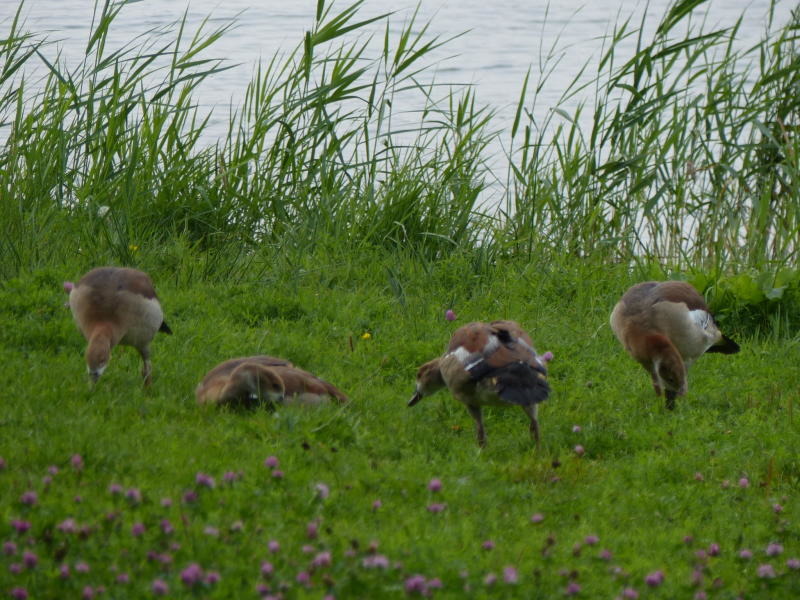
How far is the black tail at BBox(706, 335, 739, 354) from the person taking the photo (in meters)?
7.60

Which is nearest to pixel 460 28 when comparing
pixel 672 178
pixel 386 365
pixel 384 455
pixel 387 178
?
pixel 387 178

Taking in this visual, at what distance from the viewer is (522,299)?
28.8 ft

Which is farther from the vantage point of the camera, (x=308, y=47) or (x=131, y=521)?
(x=308, y=47)

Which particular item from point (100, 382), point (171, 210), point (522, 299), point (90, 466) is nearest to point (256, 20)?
point (171, 210)

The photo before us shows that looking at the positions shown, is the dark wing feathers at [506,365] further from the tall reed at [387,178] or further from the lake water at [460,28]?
the lake water at [460,28]

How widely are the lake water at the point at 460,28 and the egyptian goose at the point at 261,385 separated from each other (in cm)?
988

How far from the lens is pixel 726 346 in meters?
7.64

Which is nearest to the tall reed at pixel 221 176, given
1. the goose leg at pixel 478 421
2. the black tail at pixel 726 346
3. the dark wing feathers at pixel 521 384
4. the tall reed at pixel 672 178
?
the tall reed at pixel 672 178

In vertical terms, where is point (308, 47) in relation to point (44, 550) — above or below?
above

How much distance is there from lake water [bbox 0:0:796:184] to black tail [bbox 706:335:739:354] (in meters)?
8.54

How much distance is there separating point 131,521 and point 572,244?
19.7ft

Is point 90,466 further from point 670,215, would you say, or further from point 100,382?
point 670,215

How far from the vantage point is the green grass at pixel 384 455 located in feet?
14.1

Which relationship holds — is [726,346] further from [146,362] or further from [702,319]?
[146,362]
